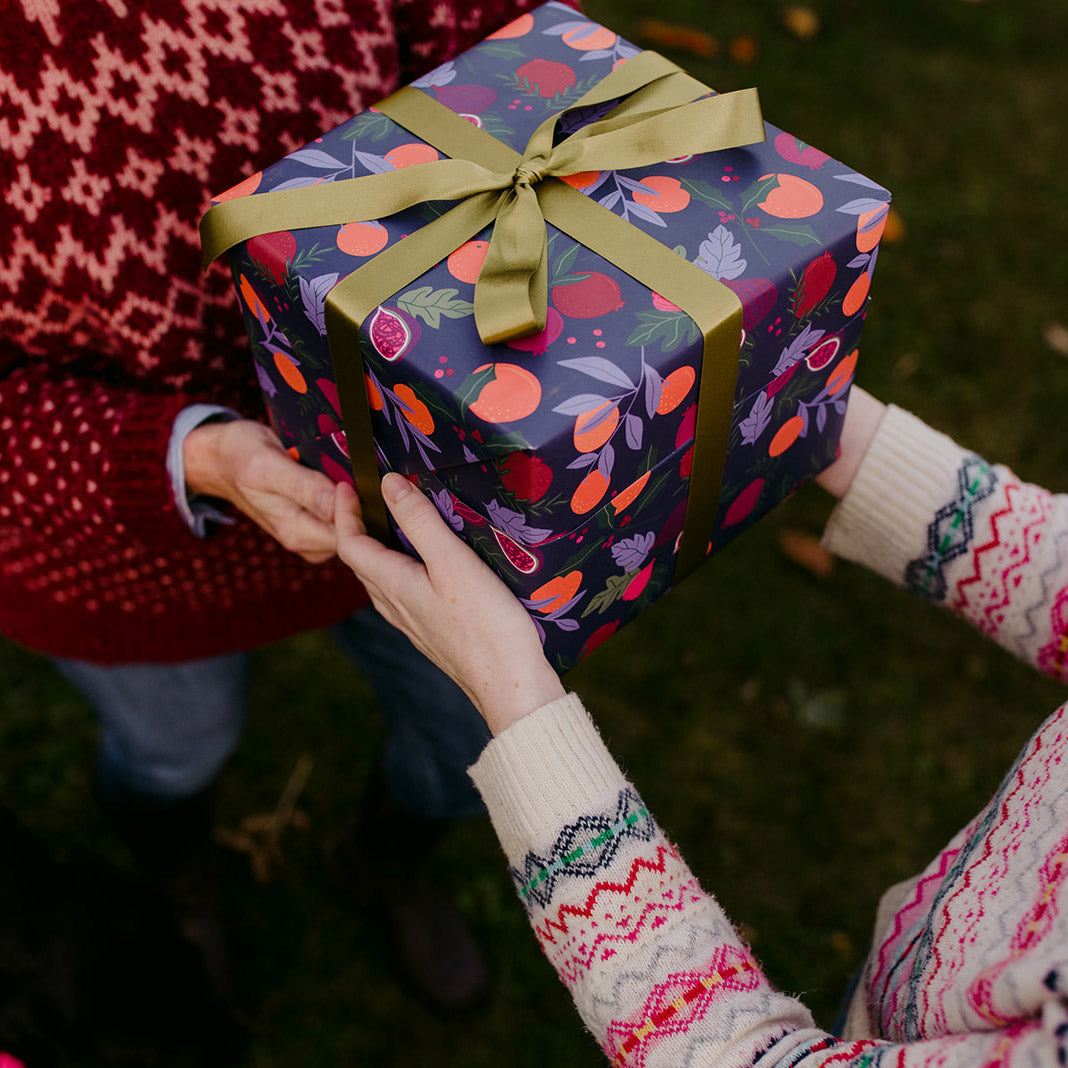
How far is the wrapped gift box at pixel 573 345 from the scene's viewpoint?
83 centimetres

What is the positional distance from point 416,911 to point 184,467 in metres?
1.09

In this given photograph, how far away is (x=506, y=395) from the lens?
807 mm

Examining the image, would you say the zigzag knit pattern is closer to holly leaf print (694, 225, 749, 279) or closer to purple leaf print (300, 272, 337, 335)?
holly leaf print (694, 225, 749, 279)

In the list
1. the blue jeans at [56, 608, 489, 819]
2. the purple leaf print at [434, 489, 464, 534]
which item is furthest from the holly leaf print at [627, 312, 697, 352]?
the blue jeans at [56, 608, 489, 819]

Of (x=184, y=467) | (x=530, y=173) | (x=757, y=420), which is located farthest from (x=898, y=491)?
(x=184, y=467)

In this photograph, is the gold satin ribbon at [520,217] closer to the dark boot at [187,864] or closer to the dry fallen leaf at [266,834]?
the dark boot at [187,864]

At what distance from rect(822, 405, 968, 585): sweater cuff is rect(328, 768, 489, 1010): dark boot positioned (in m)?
0.96

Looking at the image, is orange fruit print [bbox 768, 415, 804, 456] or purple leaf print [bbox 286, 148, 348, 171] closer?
purple leaf print [bbox 286, 148, 348, 171]

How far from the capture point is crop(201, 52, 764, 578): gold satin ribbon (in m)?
0.85

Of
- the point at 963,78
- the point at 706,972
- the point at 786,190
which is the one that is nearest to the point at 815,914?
the point at 706,972

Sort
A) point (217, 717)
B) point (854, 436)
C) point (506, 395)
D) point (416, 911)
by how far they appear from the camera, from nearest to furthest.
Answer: point (506, 395) < point (854, 436) < point (217, 717) < point (416, 911)

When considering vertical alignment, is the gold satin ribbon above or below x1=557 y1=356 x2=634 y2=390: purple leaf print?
above

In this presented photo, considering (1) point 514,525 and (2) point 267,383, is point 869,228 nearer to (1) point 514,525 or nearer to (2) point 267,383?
(1) point 514,525

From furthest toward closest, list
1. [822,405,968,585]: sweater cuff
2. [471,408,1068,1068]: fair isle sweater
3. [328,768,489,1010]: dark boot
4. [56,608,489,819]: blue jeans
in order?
[328,768,489,1010]: dark boot → [56,608,489,819]: blue jeans → [822,405,968,585]: sweater cuff → [471,408,1068,1068]: fair isle sweater
